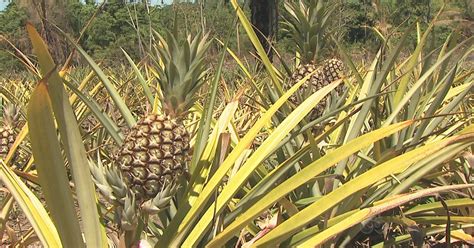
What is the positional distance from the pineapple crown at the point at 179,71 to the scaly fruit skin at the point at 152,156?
17 centimetres

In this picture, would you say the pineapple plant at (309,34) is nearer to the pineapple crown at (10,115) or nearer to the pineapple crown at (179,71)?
the pineapple crown at (179,71)

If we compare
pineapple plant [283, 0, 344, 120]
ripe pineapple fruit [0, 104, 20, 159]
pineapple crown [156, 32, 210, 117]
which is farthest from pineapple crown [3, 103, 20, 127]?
pineapple plant [283, 0, 344, 120]

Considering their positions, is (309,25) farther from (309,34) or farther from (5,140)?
(5,140)

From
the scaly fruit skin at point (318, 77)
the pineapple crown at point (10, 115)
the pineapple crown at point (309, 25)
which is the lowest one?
the scaly fruit skin at point (318, 77)

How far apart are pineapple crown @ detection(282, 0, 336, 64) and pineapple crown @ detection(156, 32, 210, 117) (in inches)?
34.4

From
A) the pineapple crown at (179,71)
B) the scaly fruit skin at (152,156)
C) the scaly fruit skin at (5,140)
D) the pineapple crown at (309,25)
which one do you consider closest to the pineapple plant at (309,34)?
the pineapple crown at (309,25)

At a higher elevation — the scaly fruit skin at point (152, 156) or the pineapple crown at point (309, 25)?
the pineapple crown at point (309, 25)

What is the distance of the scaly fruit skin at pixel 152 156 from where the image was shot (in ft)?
3.26

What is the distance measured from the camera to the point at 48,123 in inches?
25.1

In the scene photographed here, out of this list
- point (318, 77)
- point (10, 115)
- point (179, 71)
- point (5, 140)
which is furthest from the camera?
point (318, 77)

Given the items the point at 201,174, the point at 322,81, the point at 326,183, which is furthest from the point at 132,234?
the point at 322,81

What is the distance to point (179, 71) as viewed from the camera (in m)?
1.23

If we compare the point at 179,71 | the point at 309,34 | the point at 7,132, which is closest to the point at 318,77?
the point at 309,34

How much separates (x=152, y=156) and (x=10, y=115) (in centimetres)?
128
